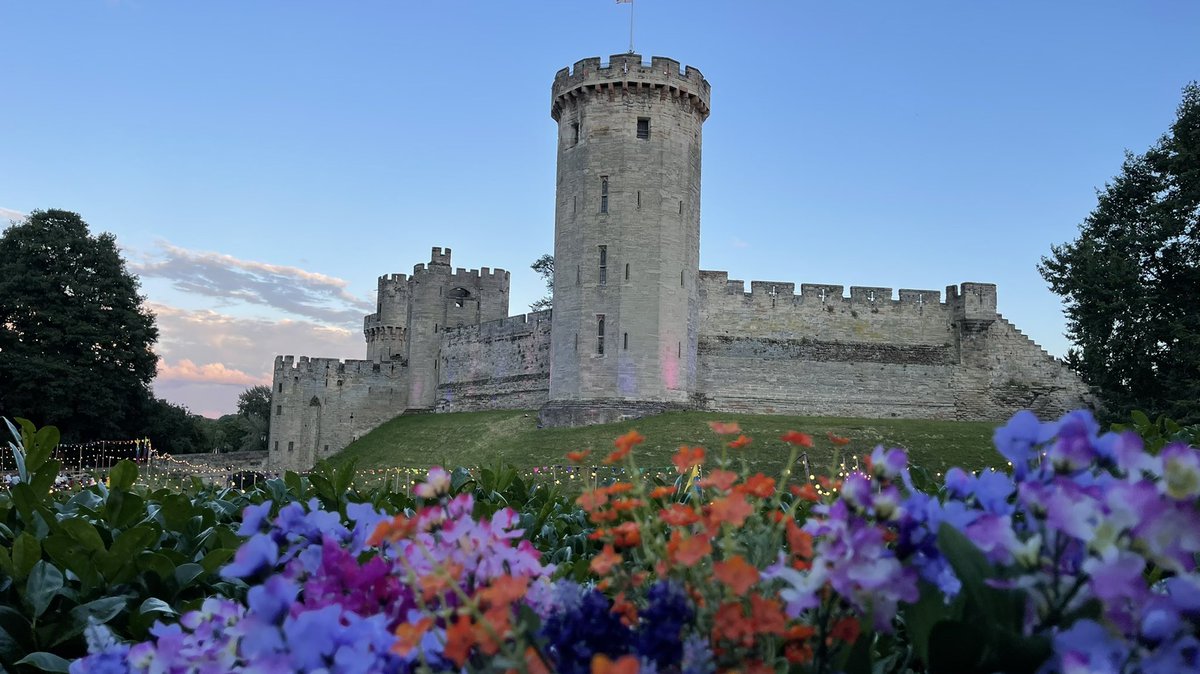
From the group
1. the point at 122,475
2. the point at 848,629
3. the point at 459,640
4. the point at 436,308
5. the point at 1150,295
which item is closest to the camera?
the point at 459,640

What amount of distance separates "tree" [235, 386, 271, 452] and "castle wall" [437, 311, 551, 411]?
2280 cm

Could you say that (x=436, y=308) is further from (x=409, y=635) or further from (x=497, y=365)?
(x=409, y=635)

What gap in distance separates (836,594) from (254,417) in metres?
72.6

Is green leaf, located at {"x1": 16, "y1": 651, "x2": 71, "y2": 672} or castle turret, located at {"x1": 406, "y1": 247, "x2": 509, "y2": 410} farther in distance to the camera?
castle turret, located at {"x1": 406, "y1": 247, "x2": 509, "y2": 410}

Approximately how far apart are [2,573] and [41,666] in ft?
2.18

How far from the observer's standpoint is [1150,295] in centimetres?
2492

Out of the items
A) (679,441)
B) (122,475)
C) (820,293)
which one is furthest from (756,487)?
(820,293)

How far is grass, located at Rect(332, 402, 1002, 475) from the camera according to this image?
80.4 feet

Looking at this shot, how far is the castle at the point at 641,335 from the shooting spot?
30.7 meters

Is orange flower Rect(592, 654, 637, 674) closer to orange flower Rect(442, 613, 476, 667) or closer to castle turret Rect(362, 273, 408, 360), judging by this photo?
orange flower Rect(442, 613, 476, 667)

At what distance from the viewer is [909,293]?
120 feet

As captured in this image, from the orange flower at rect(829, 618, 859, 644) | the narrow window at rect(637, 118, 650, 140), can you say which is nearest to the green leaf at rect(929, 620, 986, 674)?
the orange flower at rect(829, 618, 859, 644)

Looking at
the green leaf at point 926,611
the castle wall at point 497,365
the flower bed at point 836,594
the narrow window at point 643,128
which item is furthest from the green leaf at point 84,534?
the castle wall at point 497,365

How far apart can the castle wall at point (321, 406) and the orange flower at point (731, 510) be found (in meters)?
45.2
